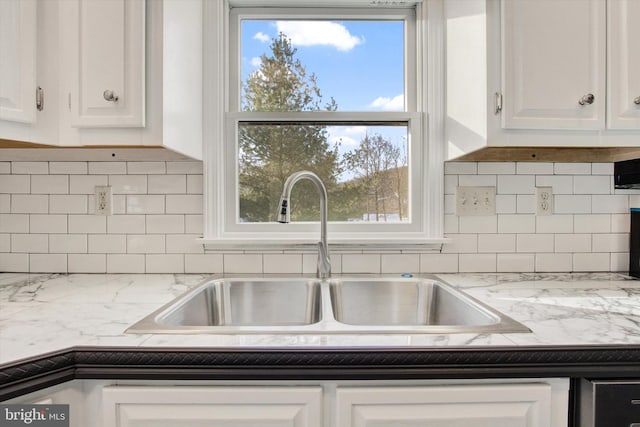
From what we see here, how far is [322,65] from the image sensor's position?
1.56 metres

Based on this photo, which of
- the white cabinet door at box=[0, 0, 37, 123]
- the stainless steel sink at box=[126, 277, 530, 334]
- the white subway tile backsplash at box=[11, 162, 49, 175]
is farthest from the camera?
the white subway tile backsplash at box=[11, 162, 49, 175]

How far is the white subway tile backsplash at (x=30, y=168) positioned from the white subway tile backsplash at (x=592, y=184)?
2.13 metres

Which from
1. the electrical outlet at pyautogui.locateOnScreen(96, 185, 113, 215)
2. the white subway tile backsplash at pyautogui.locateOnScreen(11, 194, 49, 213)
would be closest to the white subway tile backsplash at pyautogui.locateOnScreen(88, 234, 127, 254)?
the electrical outlet at pyautogui.locateOnScreen(96, 185, 113, 215)

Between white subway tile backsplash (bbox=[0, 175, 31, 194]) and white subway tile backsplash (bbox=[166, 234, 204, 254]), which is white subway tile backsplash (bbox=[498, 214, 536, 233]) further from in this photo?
white subway tile backsplash (bbox=[0, 175, 31, 194])

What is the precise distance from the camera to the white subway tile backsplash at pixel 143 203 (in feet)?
4.73

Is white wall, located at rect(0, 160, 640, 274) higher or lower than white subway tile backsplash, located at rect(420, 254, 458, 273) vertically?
higher

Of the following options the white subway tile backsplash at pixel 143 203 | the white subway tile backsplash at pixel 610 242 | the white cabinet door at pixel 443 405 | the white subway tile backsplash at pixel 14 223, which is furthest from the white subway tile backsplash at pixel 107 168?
the white subway tile backsplash at pixel 610 242

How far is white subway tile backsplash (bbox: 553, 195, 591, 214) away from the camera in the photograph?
4.83 ft

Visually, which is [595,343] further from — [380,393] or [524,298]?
[380,393]

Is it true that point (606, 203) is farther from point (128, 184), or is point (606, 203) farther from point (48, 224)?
point (48, 224)

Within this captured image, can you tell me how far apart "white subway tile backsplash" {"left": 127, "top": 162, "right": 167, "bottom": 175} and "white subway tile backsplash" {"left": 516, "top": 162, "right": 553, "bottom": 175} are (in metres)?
1.44

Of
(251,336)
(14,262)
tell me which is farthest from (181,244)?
(251,336)

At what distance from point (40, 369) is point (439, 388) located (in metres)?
0.78

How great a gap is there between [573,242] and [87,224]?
197cm
